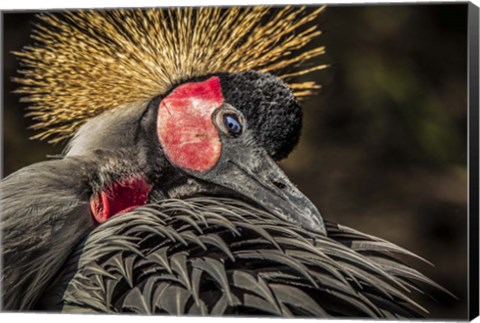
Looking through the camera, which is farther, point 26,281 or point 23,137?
point 23,137

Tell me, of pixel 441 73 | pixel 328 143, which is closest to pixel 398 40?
pixel 441 73

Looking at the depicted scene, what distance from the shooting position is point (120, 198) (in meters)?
3.74

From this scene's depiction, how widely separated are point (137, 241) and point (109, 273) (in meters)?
0.14

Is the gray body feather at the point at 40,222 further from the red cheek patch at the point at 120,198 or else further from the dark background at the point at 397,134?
the dark background at the point at 397,134

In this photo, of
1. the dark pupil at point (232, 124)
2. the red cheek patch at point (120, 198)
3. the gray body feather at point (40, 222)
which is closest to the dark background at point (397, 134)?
the dark pupil at point (232, 124)

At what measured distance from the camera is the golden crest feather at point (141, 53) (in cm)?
371

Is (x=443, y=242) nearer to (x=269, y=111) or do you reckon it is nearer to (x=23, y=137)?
(x=269, y=111)

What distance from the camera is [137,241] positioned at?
3.56 metres

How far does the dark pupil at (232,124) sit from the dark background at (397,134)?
0.20m

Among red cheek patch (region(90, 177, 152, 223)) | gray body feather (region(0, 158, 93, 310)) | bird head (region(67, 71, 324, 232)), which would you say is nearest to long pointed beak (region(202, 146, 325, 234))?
bird head (region(67, 71, 324, 232))

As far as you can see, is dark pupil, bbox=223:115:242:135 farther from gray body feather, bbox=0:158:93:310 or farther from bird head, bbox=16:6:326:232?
gray body feather, bbox=0:158:93:310

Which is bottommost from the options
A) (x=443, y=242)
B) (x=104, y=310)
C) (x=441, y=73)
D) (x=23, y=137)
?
(x=104, y=310)

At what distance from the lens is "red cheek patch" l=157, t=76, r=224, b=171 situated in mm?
3691

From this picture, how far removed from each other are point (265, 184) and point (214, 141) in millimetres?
238
